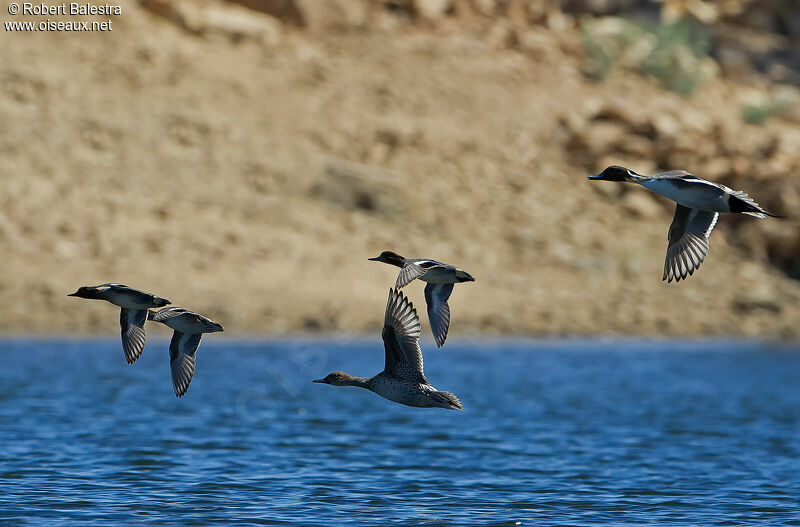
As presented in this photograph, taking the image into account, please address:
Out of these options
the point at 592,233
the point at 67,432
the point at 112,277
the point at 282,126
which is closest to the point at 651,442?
the point at 67,432

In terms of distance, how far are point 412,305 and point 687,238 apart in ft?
8.35

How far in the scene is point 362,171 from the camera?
1570 inches

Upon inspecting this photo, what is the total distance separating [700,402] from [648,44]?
92.2 ft

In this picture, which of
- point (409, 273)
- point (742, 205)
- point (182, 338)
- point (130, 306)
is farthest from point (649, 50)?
point (130, 306)

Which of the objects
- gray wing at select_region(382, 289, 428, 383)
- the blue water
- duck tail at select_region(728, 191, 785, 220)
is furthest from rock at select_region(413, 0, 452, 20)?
duck tail at select_region(728, 191, 785, 220)

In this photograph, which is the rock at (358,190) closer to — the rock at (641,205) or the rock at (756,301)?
the rock at (641,205)

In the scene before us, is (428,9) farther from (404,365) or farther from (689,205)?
(689,205)

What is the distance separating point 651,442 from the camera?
64.7 ft

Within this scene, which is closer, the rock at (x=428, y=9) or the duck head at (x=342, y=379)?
the duck head at (x=342, y=379)

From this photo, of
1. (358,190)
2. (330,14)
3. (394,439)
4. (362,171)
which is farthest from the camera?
(330,14)

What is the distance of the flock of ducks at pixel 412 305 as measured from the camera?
10727 millimetres

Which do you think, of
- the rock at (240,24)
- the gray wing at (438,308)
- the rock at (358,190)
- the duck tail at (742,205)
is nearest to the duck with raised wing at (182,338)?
the gray wing at (438,308)

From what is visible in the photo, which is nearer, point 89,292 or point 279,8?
point 89,292

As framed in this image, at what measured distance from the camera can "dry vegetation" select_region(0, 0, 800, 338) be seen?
3428 cm
